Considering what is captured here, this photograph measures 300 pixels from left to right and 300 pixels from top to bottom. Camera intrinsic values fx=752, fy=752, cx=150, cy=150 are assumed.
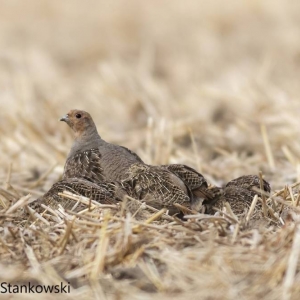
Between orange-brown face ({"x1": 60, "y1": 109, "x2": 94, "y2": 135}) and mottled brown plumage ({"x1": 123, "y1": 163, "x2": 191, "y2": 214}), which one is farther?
orange-brown face ({"x1": 60, "y1": 109, "x2": 94, "y2": 135})

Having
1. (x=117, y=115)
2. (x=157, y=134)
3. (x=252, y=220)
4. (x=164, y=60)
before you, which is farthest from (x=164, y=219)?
(x=164, y=60)

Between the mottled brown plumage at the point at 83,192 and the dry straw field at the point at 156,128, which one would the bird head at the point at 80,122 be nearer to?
the dry straw field at the point at 156,128

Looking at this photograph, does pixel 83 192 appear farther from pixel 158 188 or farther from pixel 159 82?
pixel 159 82

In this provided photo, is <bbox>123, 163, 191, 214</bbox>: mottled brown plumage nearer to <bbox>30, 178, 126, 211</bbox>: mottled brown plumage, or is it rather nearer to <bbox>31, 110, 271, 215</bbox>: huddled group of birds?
<bbox>31, 110, 271, 215</bbox>: huddled group of birds

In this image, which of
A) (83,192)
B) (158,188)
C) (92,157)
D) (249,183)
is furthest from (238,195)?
(92,157)

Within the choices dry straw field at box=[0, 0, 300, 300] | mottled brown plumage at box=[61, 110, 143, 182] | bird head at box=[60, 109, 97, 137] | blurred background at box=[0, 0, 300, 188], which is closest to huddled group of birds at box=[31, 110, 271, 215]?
mottled brown plumage at box=[61, 110, 143, 182]

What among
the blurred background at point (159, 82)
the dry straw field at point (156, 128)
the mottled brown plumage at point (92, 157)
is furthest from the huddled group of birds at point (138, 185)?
the blurred background at point (159, 82)

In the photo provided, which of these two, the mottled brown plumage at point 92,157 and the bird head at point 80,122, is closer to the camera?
the mottled brown plumage at point 92,157
